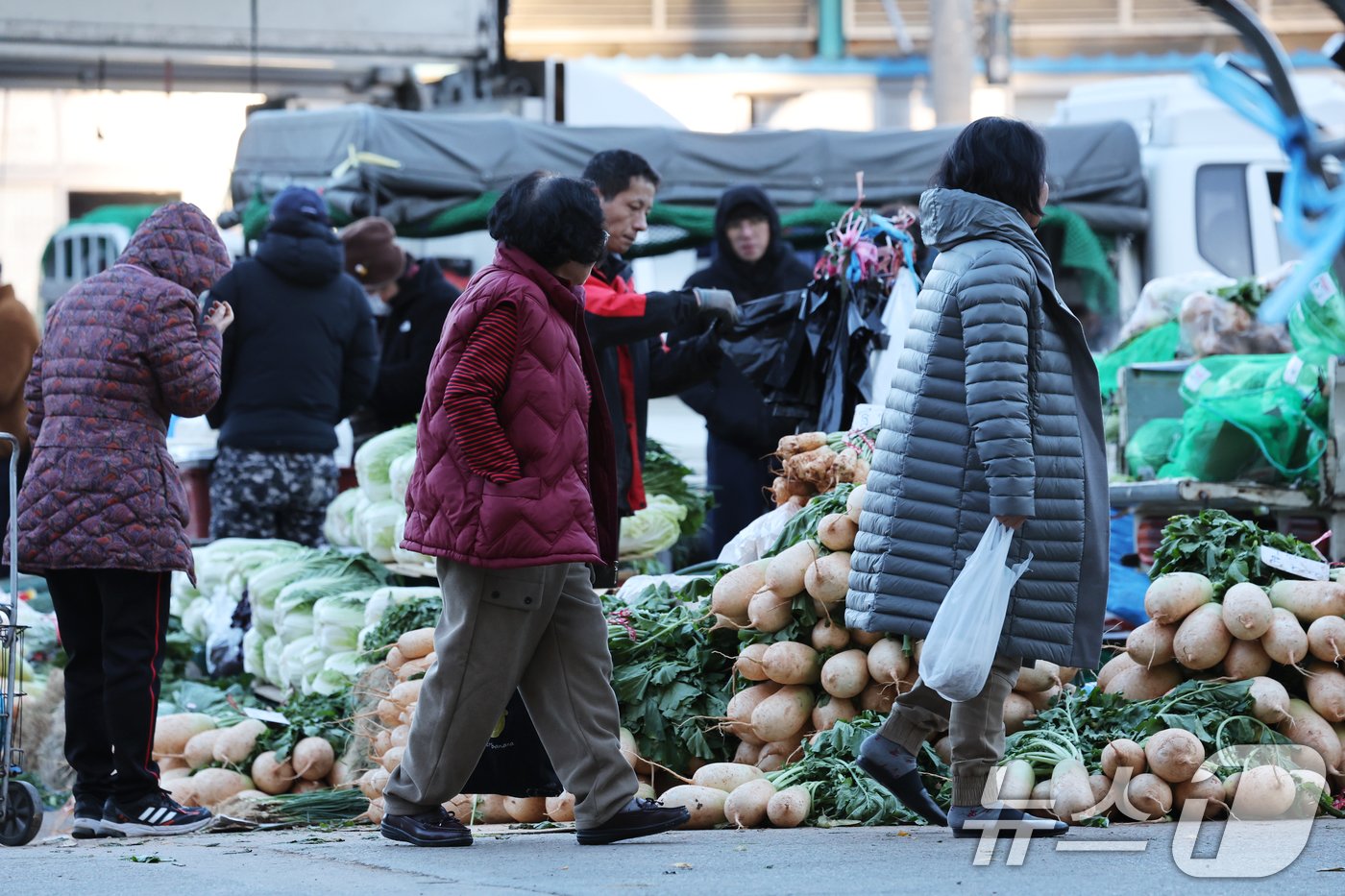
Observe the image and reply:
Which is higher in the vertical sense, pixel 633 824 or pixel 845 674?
pixel 845 674

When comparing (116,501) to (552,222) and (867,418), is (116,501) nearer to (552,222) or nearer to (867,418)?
(552,222)

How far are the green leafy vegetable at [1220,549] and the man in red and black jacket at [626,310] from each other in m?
1.69

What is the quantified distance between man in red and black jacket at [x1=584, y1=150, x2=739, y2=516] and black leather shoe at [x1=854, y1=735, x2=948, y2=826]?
1.78 metres

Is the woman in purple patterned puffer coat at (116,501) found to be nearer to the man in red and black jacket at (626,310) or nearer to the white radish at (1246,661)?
the man in red and black jacket at (626,310)

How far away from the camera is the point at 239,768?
648 centimetres

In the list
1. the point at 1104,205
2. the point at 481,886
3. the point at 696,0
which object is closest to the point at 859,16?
the point at 696,0

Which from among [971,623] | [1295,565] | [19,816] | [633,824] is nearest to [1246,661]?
[1295,565]

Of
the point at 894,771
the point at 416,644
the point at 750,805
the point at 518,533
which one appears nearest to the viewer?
the point at 518,533

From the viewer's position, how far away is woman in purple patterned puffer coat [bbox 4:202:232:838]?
5273 millimetres

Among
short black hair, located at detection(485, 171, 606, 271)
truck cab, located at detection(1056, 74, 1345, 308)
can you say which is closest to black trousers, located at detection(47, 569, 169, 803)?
short black hair, located at detection(485, 171, 606, 271)

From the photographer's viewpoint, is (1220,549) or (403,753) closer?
(403,753)

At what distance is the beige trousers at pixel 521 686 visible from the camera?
446 centimetres

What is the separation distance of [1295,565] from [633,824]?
7.24ft

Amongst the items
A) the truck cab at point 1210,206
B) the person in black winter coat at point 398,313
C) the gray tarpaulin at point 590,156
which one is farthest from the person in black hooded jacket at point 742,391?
the truck cab at point 1210,206
